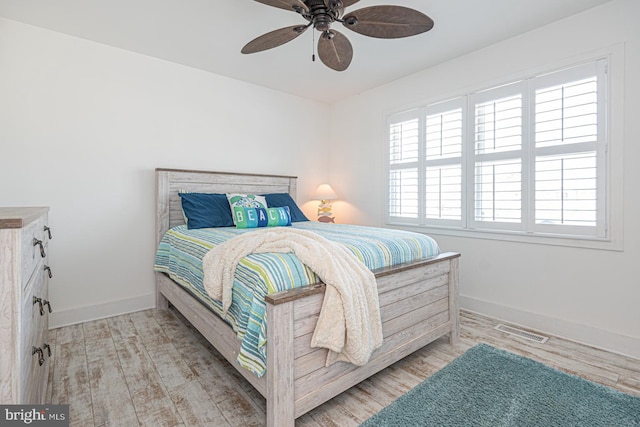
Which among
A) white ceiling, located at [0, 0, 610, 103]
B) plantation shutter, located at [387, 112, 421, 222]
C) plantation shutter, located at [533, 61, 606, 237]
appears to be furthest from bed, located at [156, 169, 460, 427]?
plantation shutter, located at [387, 112, 421, 222]

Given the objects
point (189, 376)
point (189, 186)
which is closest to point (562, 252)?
point (189, 376)

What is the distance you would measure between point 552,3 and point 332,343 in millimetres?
2823

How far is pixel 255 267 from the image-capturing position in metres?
1.50

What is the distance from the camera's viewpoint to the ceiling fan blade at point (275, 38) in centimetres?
196

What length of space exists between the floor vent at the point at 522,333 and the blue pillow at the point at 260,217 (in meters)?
2.18

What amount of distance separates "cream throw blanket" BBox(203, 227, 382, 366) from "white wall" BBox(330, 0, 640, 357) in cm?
182

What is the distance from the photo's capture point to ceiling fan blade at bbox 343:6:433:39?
1.72 metres

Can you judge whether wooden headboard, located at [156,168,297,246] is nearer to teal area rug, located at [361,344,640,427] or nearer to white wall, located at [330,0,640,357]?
white wall, located at [330,0,640,357]

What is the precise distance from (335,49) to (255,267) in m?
1.58

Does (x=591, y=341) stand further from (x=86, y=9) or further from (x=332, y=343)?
(x=86, y=9)

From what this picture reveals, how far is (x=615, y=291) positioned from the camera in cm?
228

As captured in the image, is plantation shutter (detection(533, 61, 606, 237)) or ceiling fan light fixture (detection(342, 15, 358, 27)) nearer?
ceiling fan light fixture (detection(342, 15, 358, 27))

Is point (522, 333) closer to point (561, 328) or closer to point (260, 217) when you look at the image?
point (561, 328)

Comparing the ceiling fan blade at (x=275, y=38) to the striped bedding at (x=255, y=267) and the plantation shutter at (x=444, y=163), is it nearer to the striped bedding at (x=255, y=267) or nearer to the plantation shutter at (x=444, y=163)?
the striped bedding at (x=255, y=267)
